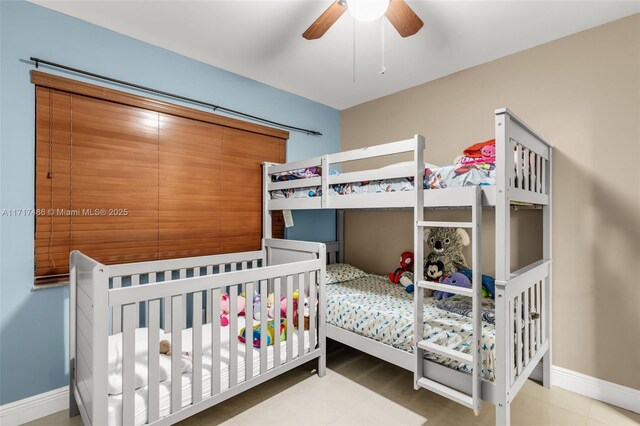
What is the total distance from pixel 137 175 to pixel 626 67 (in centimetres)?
337

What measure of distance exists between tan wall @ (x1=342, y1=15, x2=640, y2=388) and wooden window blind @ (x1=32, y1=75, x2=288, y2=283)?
212cm

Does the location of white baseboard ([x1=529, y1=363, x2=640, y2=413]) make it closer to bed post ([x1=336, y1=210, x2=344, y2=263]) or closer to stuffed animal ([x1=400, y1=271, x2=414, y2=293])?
stuffed animal ([x1=400, y1=271, x2=414, y2=293])

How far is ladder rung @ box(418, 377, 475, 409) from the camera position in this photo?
172 centimetres

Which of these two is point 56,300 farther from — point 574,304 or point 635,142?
point 635,142

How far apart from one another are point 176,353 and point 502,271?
169 centimetres

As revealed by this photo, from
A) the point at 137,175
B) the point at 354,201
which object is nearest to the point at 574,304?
the point at 354,201

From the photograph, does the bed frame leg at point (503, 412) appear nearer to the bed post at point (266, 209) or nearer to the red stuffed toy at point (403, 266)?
the red stuffed toy at point (403, 266)

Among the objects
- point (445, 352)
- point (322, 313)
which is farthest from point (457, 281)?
point (322, 313)

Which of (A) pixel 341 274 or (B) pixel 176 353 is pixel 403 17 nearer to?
(B) pixel 176 353

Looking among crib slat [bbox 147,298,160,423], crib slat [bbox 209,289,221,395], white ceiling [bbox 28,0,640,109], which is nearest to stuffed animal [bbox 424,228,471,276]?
white ceiling [bbox 28,0,640,109]

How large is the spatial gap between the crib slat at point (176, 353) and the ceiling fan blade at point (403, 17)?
1.82 m

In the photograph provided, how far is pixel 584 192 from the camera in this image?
226cm

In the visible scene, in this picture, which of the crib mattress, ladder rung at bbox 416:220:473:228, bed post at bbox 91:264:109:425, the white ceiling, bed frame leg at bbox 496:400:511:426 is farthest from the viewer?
the white ceiling

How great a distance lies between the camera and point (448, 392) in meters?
1.80
